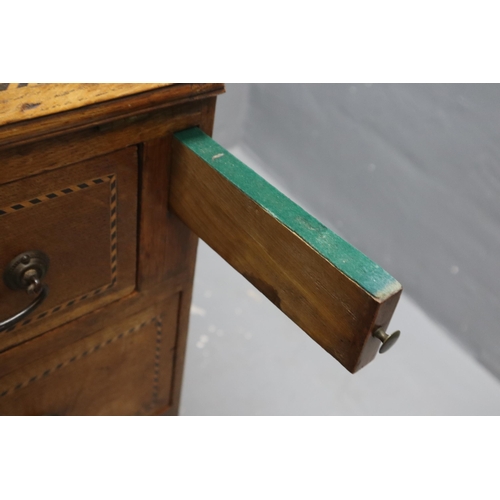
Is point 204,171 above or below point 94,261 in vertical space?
above

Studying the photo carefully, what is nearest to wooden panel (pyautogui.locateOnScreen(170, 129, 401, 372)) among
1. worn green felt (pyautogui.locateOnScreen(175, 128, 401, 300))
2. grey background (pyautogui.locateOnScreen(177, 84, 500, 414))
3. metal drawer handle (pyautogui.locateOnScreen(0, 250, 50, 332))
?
worn green felt (pyautogui.locateOnScreen(175, 128, 401, 300))

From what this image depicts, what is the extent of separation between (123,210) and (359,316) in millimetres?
251

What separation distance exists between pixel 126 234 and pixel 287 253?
0.63 ft

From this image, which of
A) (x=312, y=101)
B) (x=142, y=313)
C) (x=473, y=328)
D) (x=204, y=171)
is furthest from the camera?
(x=312, y=101)

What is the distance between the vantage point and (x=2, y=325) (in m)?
0.52

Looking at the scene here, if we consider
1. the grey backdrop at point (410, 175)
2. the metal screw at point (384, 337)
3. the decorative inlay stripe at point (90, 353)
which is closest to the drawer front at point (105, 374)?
the decorative inlay stripe at point (90, 353)

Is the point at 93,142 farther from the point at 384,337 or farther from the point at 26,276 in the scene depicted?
the point at 384,337

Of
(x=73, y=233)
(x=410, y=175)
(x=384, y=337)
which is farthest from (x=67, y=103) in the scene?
(x=410, y=175)

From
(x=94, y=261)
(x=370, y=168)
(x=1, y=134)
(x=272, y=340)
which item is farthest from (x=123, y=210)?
(x=370, y=168)

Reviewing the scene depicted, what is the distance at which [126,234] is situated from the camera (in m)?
0.60

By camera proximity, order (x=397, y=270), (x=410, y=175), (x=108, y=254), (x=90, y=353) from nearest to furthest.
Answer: (x=108, y=254)
(x=90, y=353)
(x=410, y=175)
(x=397, y=270)

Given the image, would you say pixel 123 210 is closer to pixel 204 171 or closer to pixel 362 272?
pixel 204 171

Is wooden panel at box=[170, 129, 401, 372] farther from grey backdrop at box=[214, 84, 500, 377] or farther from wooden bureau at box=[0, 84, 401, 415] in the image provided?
grey backdrop at box=[214, 84, 500, 377]

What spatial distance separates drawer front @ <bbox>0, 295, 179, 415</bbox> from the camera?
67 cm
